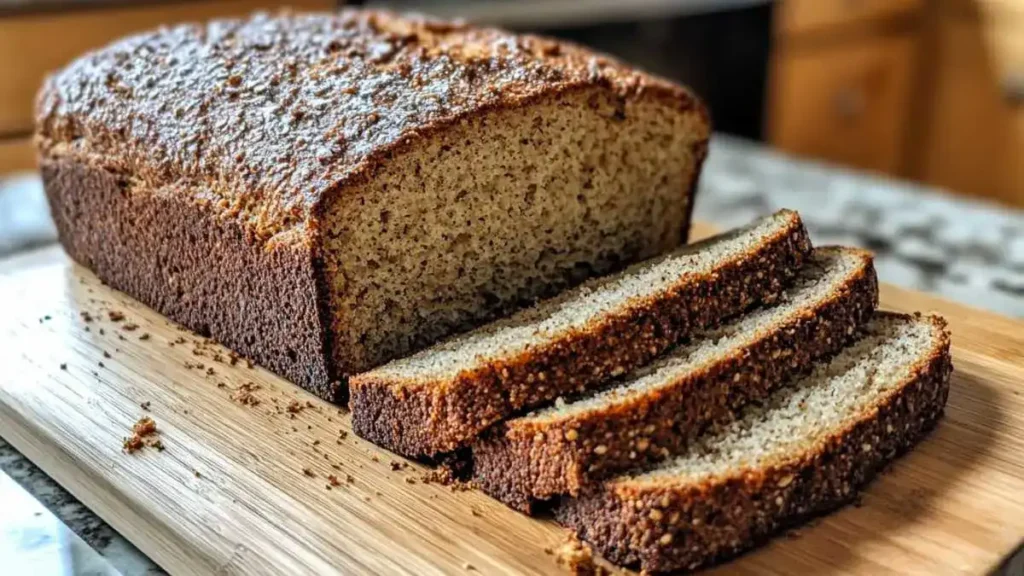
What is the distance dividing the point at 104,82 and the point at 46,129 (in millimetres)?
320

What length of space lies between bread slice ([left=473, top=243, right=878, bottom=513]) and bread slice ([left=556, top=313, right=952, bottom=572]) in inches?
1.5

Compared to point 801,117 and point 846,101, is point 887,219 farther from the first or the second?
point 846,101

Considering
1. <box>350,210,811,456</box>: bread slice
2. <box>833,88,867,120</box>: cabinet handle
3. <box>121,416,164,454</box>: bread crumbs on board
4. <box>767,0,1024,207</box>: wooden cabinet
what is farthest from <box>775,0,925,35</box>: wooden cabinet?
<box>121,416,164,454</box>: bread crumbs on board

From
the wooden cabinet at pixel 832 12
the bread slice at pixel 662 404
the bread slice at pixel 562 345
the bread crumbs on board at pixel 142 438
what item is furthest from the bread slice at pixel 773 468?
the wooden cabinet at pixel 832 12

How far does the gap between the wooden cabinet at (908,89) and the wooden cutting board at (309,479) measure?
4079 mm

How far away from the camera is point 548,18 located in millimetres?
5148

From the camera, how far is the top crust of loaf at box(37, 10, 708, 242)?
216 centimetres

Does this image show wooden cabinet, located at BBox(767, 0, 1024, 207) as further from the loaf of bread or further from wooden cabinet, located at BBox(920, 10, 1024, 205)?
the loaf of bread

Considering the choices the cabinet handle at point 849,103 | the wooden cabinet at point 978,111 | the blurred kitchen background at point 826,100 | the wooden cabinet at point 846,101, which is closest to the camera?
the blurred kitchen background at point 826,100

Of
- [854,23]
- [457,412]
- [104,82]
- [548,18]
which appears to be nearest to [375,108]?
[457,412]

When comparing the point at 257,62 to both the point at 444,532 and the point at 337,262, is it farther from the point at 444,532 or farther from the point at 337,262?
the point at 444,532

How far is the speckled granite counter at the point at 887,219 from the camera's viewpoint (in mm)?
3129

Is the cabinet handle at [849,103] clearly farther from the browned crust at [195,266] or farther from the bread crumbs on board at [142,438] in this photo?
the bread crumbs on board at [142,438]

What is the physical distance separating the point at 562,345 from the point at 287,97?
91 centimetres
